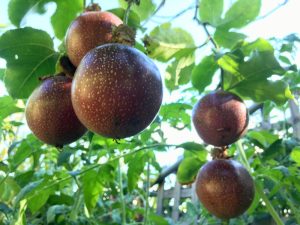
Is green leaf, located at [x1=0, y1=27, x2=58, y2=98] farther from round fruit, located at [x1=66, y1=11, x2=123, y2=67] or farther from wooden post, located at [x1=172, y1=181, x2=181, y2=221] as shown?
wooden post, located at [x1=172, y1=181, x2=181, y2=221]

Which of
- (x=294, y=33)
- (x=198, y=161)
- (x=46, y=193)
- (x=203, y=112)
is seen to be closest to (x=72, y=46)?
(x=203, y=112)

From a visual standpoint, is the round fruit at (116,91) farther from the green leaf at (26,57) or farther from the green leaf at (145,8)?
the green leaf at (145,8)

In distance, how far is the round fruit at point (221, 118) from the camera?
130cm

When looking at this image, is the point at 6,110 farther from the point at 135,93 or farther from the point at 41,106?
the point at 135,93

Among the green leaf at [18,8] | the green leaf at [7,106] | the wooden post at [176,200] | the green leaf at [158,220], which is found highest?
the green leaf at [18,8]

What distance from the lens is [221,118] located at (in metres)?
1.31

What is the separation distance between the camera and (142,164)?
1.74 metres

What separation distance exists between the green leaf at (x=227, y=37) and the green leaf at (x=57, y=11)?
452 mm

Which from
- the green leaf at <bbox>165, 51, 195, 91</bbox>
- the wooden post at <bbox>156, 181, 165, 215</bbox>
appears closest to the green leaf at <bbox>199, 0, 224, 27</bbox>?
the green leaf at <bbox>165, 51, 195, 91</bbox>

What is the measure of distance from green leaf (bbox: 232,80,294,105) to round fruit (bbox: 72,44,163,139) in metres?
0.59

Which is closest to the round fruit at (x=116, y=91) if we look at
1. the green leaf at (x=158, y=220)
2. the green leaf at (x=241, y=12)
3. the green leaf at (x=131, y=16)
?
the green leaf at (x=131, y=16)

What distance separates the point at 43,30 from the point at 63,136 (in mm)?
323

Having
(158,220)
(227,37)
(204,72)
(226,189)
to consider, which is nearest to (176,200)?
(158,220)

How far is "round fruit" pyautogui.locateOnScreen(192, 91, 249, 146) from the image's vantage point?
1298 millimetres
